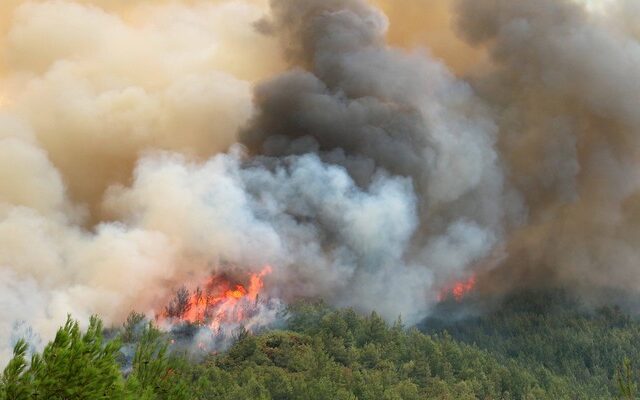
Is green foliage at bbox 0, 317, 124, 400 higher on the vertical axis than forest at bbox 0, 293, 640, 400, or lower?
lower

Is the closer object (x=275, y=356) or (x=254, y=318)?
(x=275, y=356)

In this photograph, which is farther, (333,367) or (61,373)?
(333,367)

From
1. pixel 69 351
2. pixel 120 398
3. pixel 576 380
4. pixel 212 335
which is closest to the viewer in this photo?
pixel 69 351

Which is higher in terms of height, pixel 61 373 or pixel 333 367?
pixel 333 367

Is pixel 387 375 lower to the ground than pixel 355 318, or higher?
lower

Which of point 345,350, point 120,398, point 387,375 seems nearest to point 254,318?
point 345,350

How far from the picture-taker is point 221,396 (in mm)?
96062

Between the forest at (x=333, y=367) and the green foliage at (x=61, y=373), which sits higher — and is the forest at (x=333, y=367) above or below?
above

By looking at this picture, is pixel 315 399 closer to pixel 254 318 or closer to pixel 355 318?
pixel 254 318

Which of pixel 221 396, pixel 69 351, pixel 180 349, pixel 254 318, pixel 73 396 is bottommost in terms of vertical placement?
pixel 73 396

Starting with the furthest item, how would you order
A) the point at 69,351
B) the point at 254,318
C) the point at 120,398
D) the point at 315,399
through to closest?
the point at 254,318
the point at 315,399
the point at 120,398
the point at 69,351

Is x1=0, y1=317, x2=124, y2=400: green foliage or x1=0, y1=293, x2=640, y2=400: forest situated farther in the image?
x1=0, y1=293, x2=640, y2=400: forest

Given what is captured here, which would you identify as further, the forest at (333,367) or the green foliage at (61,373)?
the forest at (333,367)

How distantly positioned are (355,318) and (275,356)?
30.5 meters
